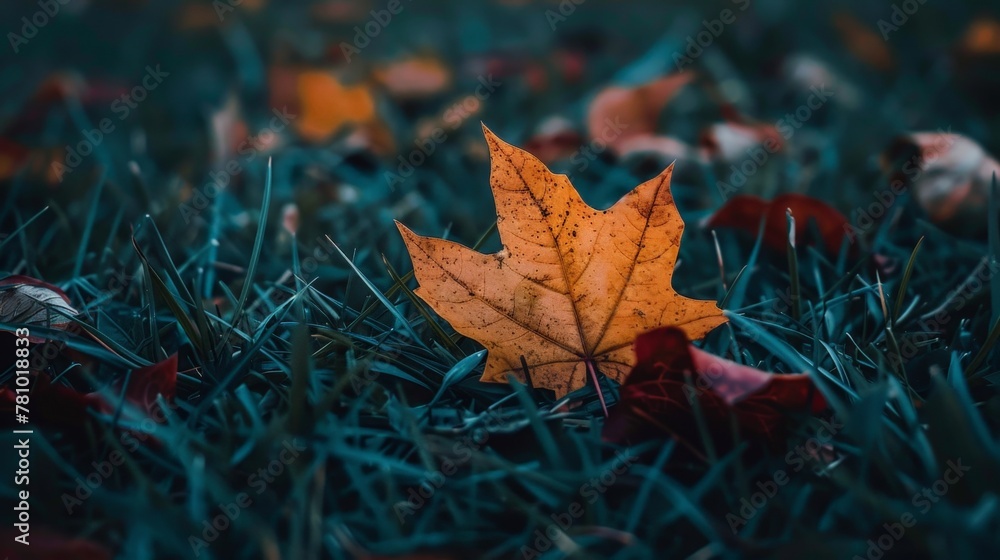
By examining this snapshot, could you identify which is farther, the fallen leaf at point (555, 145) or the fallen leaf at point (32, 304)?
the fallen leaf at point (555, 145)

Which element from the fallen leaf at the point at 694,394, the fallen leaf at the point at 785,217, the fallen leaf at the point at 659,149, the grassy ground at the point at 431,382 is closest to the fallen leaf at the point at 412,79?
the grassy ground at the point at 431,382

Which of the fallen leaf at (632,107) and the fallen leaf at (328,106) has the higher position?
the fallen leaf at (328,106)

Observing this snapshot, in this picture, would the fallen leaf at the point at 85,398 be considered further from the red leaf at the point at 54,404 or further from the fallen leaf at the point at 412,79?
the fallen leaf at the point at 412,79

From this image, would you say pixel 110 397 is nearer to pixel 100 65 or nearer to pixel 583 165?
pixel 583 165

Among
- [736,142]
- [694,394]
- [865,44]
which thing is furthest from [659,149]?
[865,44]

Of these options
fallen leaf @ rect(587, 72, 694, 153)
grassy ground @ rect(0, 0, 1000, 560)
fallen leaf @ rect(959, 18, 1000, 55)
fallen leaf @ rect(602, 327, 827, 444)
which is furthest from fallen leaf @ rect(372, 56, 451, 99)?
fallen leaf @ rect(602, 327, 827, 444)

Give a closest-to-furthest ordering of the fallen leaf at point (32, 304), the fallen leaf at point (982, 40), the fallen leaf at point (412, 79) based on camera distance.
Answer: the fallen leaf at point (32, 304) → the fallen leaf at point (982, 40) → the fallen leaf at point (412, 79)

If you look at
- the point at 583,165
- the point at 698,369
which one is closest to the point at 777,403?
the point at 698,369
